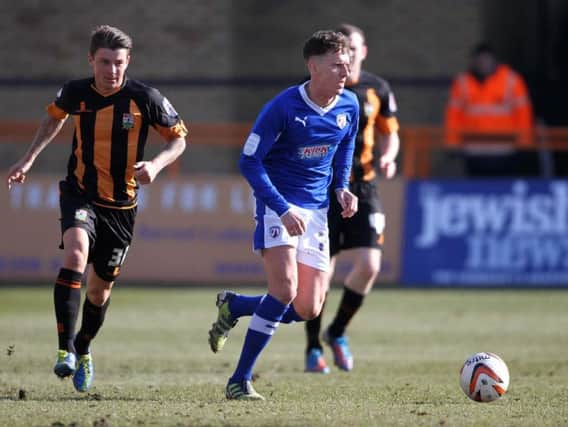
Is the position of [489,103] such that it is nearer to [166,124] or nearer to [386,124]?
[386,124]

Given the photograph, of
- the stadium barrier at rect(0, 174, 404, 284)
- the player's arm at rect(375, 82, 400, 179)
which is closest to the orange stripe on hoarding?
the player's arm at rect(375, 82, 400, 179)

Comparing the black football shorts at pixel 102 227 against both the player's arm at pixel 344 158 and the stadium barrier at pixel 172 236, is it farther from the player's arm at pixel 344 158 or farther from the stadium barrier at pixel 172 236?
the stadium barrier at pixel 172 236

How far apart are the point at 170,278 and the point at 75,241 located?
8.80 meters

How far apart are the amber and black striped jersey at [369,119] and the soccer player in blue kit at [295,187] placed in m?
1.95

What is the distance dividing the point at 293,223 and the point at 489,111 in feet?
37.0

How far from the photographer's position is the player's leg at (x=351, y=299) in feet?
32.5

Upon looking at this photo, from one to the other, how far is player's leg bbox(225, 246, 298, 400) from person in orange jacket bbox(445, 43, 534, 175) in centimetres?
1069

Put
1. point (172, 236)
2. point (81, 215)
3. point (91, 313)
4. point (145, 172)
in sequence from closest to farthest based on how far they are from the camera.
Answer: point (145, 172)
point (81, 215)
point (91, 313)
point (172, 236)

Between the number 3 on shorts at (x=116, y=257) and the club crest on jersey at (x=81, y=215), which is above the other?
the club crest on jersey at (x=81, y=215)

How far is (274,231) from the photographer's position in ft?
24.8

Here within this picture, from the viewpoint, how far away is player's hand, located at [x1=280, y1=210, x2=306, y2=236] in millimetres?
7281

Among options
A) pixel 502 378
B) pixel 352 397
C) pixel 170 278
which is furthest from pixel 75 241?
pixel 170 278

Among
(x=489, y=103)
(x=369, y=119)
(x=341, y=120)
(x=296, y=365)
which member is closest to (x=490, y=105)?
(x=489, y=103)

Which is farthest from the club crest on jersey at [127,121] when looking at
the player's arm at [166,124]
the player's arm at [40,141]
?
the player's arm at [40,141]
